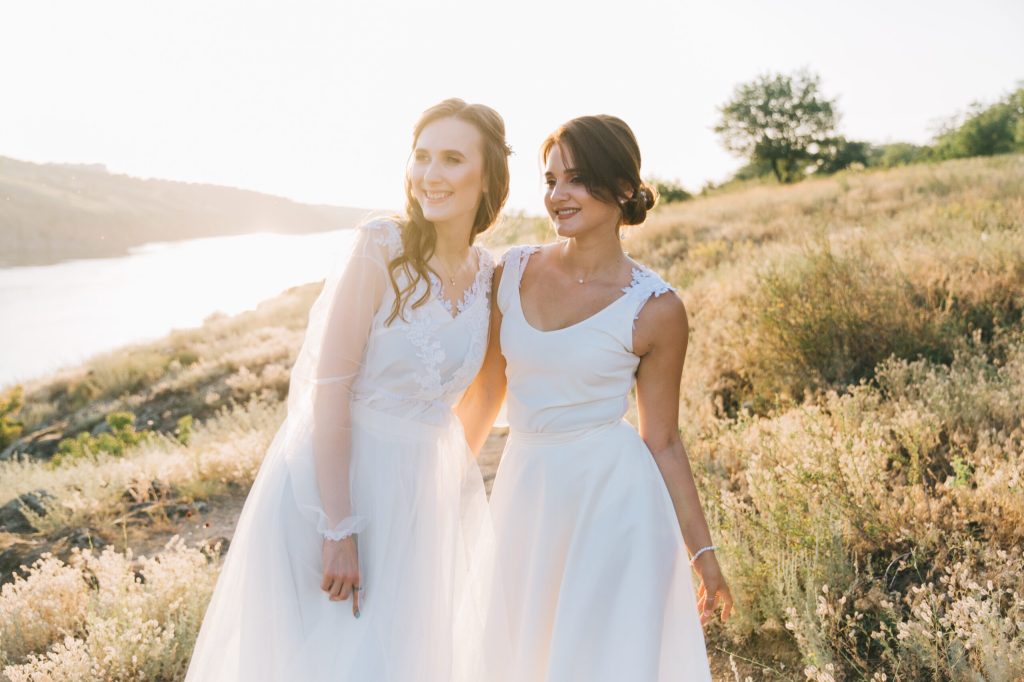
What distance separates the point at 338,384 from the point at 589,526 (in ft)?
2.98

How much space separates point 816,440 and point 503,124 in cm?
245

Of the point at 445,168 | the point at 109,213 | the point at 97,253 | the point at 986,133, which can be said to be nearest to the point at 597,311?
the point at 445,168

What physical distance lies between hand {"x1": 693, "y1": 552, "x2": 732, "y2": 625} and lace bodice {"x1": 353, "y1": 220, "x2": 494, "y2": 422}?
989 mm

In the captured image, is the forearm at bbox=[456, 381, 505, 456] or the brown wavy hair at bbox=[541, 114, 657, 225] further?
the forearm at bbox=[456, 381, 505, 456]

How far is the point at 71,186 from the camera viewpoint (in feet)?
152

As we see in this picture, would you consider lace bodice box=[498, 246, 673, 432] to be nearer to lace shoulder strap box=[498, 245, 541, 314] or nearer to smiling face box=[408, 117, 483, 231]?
lace shoulder strap box=[498, 245, 541, 314]

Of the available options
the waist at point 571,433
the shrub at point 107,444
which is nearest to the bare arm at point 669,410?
the waist at point 571,433

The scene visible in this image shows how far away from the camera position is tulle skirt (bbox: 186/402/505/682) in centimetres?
193

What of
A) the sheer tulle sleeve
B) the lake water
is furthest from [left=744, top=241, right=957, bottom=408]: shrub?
the lake water

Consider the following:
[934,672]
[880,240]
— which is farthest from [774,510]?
[880,240]

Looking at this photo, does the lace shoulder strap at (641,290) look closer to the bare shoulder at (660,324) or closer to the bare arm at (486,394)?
the bare shoulder at (660,324)

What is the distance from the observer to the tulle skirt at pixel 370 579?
6.32ft

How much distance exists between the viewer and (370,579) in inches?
80.3

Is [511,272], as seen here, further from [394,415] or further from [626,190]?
Answer: [394,415]
